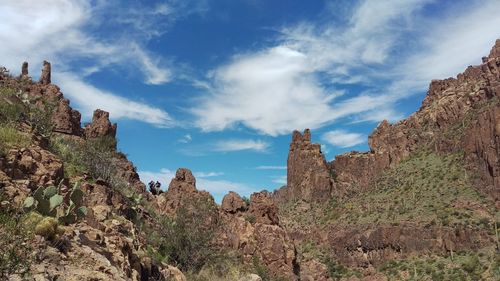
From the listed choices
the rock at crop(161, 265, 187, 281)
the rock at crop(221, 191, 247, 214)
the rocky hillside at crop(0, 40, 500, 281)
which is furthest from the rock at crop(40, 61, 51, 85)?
the rock at crop(161, 265, 187, 281)

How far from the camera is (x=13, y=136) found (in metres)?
15.4

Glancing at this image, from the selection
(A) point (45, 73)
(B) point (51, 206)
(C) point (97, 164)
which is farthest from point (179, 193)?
(B) point (51, 206)

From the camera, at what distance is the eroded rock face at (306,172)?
114 m

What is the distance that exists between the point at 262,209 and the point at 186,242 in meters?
16.1

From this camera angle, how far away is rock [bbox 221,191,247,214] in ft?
144

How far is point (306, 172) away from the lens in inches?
4624

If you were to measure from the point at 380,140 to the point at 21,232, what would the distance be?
117 meters

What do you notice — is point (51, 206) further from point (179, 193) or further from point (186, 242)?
point (179, 193)

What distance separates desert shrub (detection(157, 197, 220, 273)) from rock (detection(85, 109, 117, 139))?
17812 millimetres

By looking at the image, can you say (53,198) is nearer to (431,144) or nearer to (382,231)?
(382,231)

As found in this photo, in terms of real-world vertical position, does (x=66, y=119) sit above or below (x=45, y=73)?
below

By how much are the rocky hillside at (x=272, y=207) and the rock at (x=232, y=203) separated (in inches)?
5.3

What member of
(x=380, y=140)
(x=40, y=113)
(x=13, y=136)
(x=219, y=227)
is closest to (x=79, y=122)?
(x=219, y=227)

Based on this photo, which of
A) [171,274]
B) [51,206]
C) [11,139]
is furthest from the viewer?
[171,274]
